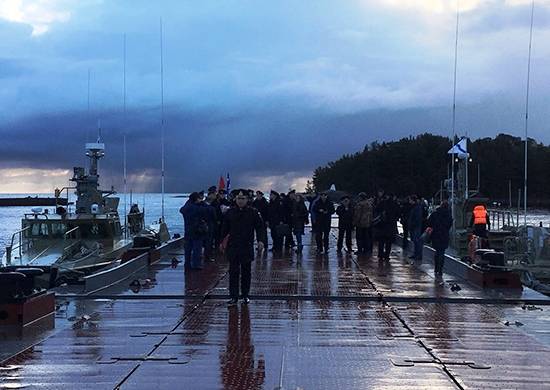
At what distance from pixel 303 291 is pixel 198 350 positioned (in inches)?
223

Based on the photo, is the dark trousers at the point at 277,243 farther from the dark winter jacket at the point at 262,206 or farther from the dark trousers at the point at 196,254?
the dark trousers at the point at 196,254

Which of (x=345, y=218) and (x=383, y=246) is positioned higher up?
(x=345, y=218)

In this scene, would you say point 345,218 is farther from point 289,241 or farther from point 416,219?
point 416,219

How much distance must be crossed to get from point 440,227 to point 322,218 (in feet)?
19.1

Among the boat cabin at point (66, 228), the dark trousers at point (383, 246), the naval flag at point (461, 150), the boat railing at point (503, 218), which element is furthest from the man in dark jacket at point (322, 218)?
the boat railing at point (503, 218)

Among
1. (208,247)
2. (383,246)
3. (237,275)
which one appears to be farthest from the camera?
(208,247)

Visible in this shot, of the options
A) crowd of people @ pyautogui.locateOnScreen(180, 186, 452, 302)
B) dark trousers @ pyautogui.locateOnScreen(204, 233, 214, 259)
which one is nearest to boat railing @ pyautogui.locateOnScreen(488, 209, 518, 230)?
crowd of people @ pyautogui.locateOnScreen(180, 186, 452, 302)

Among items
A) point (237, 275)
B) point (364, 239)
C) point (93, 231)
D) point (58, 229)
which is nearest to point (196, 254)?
point (237, 275)

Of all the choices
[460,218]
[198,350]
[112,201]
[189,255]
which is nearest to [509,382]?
[198,350]

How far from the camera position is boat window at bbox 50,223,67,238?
101ft

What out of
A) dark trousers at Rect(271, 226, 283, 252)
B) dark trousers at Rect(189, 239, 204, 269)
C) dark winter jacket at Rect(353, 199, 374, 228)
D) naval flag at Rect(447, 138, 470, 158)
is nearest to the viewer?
dark trousers at Rect(189, 239, 204, 269)

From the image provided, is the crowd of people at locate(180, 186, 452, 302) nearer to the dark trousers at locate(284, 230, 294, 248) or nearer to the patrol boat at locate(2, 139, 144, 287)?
the dark trousers at locate(284, 230, 294, 248)

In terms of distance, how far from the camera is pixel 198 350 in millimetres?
9586

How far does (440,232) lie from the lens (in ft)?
59.5
